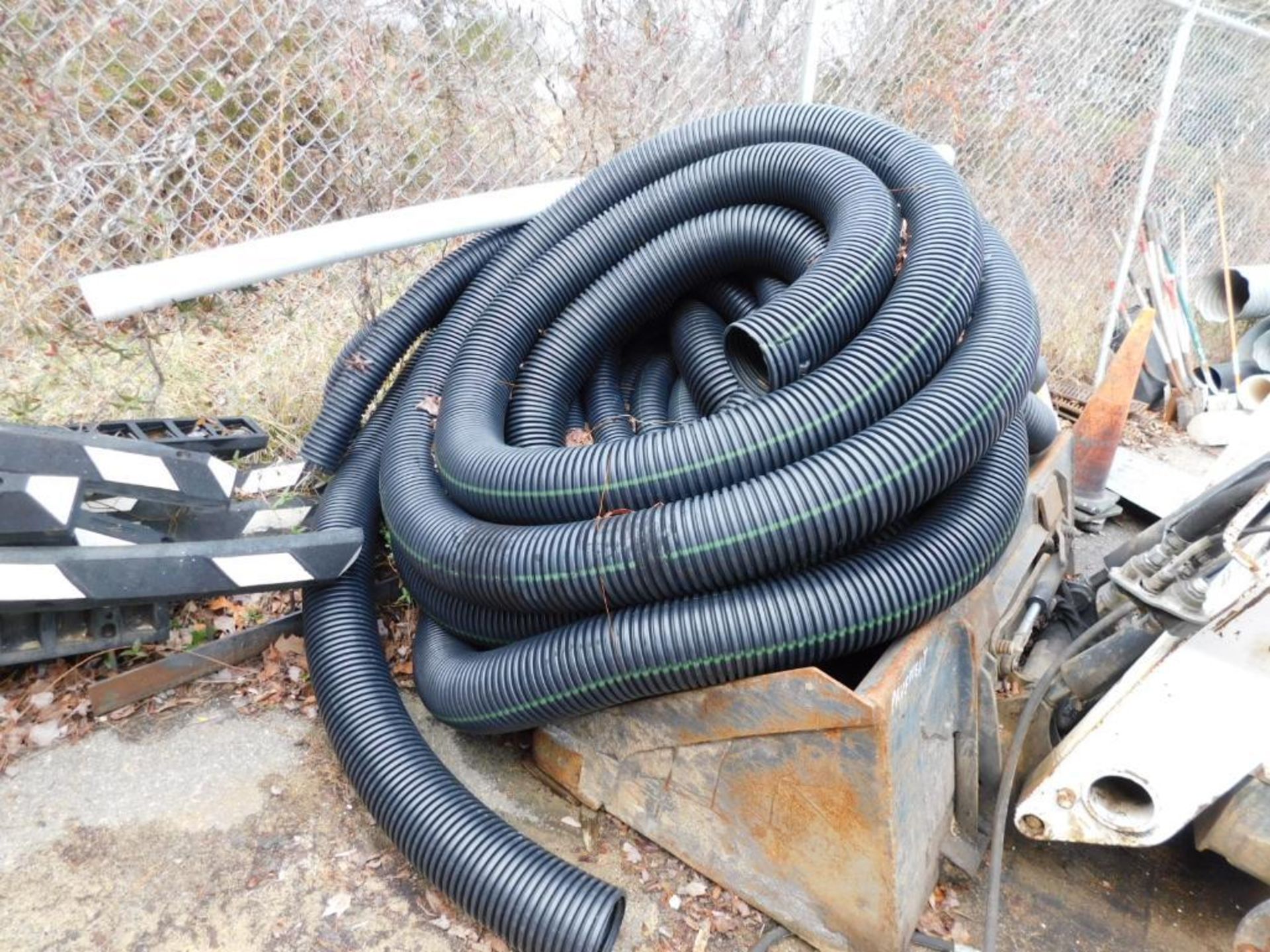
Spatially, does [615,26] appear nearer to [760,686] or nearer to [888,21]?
[888,21]

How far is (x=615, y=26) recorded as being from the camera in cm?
395

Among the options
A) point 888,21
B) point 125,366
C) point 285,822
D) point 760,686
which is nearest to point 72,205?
point 125,366

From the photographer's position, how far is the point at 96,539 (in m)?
2.10

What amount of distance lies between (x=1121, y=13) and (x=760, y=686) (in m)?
5.46

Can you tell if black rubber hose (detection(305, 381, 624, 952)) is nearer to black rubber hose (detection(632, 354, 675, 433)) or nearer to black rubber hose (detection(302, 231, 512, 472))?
black rubber hose (detection(302, 231, 512, 472))

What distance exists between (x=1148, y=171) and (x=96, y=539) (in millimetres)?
6097

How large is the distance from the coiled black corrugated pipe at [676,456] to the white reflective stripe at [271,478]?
0.12 metres

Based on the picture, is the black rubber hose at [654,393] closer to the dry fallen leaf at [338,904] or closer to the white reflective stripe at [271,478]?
the white reflective stripe at [271,478]

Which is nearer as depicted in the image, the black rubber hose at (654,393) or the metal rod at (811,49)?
the black rubber hose at (654,393)

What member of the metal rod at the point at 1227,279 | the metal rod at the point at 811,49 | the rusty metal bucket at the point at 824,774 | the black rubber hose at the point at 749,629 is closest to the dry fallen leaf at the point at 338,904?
the black rubber hose at the point at 749,629

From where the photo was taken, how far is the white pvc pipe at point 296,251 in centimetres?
238

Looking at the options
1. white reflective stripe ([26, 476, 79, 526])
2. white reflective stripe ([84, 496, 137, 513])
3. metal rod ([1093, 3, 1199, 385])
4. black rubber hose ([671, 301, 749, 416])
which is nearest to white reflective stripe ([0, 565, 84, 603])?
white reflective stripe ([26, 476, 79, 526])

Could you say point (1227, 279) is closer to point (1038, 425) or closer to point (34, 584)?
point (1038, 425)

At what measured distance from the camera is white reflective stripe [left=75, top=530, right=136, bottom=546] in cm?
205
